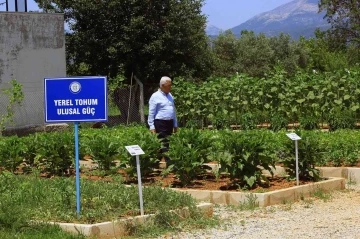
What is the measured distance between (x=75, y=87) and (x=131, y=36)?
2070 centimetres

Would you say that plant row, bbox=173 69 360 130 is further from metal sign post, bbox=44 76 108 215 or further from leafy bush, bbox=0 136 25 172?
metal sign post, bbox=44 76 108 215

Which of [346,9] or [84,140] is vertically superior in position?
[346,9]

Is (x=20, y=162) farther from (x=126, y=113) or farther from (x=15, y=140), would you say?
(x=126, y=113)

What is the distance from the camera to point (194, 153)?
41.1 ft

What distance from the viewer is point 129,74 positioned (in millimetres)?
31359

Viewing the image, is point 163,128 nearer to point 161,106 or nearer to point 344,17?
point 161,106

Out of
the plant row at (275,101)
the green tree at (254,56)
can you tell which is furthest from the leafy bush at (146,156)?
the green tree at (254,56)

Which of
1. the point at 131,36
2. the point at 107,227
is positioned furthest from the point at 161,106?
the point at 131,36

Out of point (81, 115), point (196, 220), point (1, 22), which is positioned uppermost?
point (1, 22)

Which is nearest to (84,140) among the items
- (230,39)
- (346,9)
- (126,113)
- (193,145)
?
(193,145)

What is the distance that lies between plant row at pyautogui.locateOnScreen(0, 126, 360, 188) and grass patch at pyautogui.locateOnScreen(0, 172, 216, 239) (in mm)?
1712

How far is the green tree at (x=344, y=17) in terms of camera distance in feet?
129

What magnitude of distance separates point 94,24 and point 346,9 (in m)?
14.9

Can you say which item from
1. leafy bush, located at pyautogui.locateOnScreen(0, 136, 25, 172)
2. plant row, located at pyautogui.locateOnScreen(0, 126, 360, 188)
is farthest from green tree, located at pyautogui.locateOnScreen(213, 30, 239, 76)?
leafy bush, located at pyautogui.locateOnScreen(0, 136, 25, 172)
